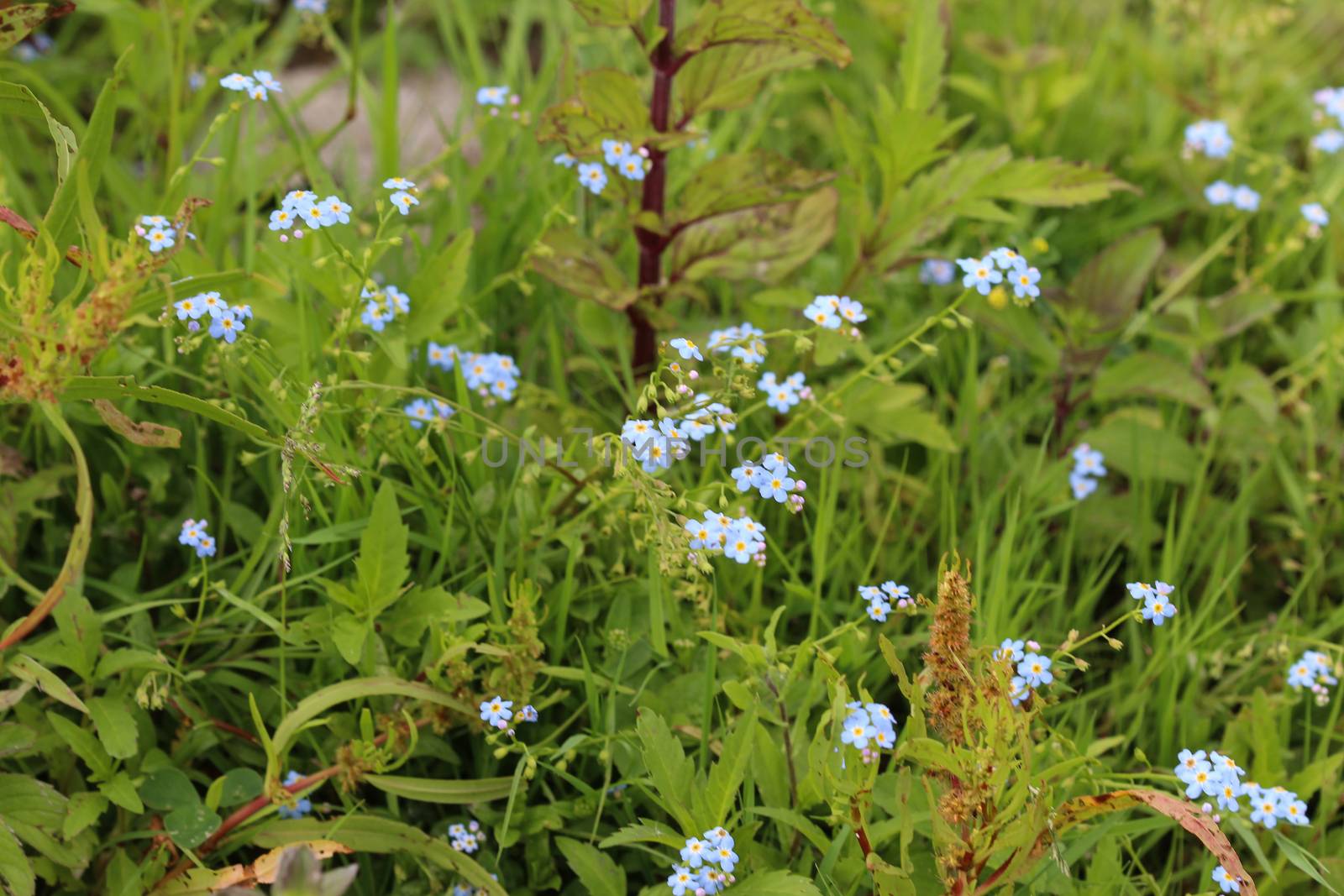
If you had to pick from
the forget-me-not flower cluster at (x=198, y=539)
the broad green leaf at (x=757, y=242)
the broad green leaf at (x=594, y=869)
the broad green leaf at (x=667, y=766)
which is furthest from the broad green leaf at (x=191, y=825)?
the broad green leaf at (x=757, y=242)

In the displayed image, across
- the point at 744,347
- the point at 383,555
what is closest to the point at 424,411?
the point at 383,555

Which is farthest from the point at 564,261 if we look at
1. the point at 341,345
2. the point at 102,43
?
the point at 102,43

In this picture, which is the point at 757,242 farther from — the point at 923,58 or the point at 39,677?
the point at 39,677

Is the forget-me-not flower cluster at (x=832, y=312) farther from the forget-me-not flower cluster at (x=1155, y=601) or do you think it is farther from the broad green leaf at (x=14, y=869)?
the broad green leaf at (x=14, y=869)

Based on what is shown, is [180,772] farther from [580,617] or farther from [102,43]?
[102,43]

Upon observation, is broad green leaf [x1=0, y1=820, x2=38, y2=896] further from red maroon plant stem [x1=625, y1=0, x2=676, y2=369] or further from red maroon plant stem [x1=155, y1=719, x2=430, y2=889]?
red maroon plant stem [x1=625, y1=0, x2=676, y2=369]

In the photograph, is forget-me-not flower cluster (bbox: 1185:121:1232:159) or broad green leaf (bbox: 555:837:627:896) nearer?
broad green leaf (bbox: 555:837:627:896)

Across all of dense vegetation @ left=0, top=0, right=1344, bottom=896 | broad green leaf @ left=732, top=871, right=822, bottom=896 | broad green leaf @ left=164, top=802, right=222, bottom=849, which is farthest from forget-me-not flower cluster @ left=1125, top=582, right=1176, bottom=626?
broad green leaf @ left=164, top=802, right=222, bottom=849
